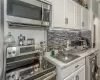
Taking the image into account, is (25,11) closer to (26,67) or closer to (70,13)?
(26,67)

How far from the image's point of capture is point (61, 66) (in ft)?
4.99

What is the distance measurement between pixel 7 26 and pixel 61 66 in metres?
0.95

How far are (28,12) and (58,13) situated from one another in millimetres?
741

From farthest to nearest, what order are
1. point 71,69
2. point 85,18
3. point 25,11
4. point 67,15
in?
1. point 85,18
2. point 67,15
3. point 71,69
4. point 25,11

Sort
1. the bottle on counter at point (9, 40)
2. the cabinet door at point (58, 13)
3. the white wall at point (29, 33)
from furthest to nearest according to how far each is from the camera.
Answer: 1. the cabinet door at point (58, 13)
2. the white wall at point (29, 33)
3. the bottle on counter at point (9, 40)

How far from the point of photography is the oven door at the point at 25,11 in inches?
48.8

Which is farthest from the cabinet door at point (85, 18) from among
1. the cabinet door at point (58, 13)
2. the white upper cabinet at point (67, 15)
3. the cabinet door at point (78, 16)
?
the cabinet door at point (58, 13)

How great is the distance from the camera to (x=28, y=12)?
4.77 feet

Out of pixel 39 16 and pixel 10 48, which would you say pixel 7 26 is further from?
pixel 39 16

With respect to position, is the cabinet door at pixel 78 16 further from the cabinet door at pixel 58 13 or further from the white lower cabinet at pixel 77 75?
the white lower cabinet at pixel 77 75

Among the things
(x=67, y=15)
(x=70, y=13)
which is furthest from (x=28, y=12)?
(x=70, y=13)

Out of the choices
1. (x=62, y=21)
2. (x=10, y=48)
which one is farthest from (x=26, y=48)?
(x=62, y=21)

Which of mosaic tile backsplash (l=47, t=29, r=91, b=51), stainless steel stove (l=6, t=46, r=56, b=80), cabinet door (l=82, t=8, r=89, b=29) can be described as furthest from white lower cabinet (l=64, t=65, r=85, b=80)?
cabinet door (l=82, t=8, r=89, b=29)

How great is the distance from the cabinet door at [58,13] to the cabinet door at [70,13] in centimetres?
16
